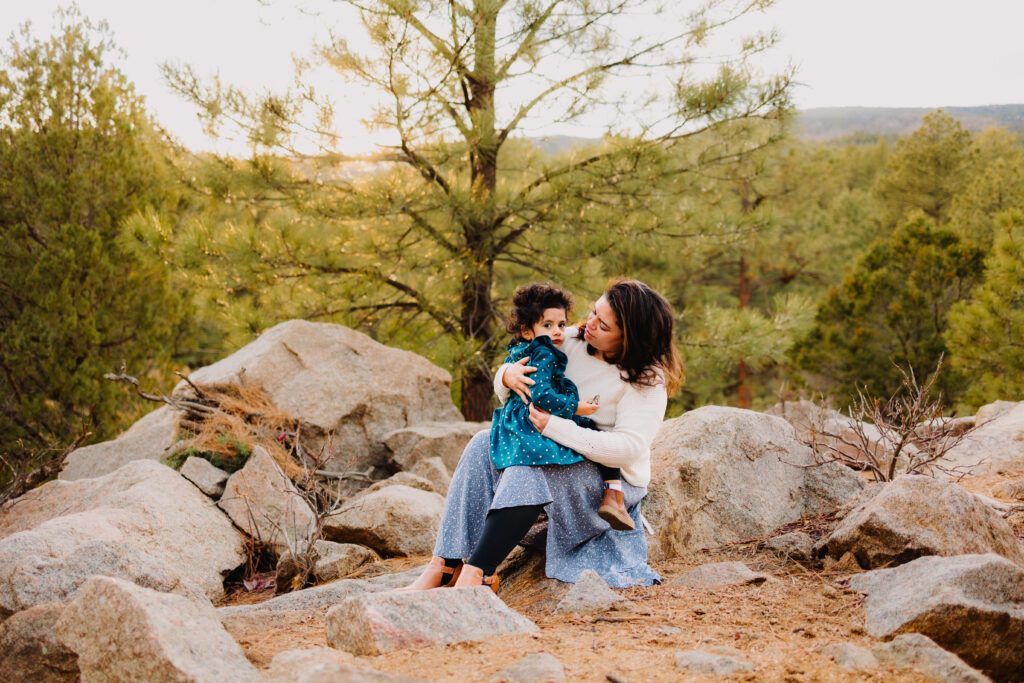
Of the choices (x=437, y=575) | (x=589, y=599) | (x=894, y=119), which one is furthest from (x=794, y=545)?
(x=894, y=119)

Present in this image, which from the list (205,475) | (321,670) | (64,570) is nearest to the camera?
(321,670)

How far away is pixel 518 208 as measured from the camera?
239 inches

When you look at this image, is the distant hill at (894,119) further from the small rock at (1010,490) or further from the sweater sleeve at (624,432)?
the sweater sleeve at (624,432)

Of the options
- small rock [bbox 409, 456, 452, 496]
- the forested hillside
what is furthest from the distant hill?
small rock [bbox 409, 456, 452, 496]

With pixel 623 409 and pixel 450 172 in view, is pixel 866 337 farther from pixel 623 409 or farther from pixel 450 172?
pixel 623 409

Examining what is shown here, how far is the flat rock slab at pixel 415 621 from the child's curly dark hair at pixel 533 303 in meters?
1.09

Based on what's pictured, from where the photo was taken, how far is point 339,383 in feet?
17.3

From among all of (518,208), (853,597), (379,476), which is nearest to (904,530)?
(853,597)

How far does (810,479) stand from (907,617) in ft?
4.89

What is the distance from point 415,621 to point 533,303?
1.28 m

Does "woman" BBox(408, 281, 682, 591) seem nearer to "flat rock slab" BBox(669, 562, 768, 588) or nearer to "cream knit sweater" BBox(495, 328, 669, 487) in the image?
"cream knit sweater" BBox(495, 328, 669, 487)

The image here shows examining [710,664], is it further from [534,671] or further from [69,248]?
[69,248]

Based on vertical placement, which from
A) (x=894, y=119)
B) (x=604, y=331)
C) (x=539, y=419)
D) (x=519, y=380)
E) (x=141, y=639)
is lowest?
(x=141, y=639)

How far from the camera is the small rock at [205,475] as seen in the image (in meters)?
4.17
